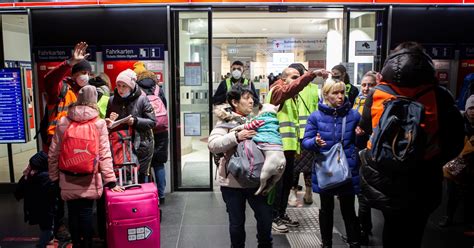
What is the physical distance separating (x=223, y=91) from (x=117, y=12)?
1837 millimetres

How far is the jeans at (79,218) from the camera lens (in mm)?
3402

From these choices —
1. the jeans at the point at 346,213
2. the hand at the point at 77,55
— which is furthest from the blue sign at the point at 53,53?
the jeans at the point at 346,213

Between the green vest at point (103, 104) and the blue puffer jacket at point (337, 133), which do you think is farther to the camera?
the green vest at point (103, 104)

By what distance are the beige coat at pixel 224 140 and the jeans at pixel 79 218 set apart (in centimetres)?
123

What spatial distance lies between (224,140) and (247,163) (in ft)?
0.76

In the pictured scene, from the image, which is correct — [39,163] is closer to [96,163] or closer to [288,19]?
[96,163]

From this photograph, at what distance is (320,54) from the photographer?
965 centimetres

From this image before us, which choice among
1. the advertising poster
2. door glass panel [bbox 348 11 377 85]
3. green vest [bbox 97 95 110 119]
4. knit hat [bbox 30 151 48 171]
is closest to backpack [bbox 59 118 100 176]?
knit hat [bbox 30 151 48 171]

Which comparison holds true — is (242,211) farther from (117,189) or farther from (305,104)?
(305,104)

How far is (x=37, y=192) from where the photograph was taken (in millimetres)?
3590

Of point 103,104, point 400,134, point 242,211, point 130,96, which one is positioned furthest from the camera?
point 103,104

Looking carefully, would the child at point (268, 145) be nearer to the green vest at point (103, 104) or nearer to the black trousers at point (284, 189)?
the black trousers at point (284, 189)

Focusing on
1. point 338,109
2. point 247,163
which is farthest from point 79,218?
point 338,109

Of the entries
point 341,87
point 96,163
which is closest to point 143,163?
point 96,163
